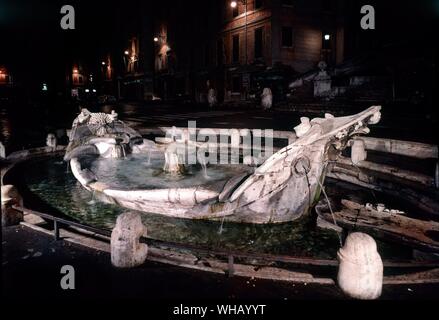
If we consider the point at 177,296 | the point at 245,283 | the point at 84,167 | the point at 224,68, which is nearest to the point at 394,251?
the point at 245,283

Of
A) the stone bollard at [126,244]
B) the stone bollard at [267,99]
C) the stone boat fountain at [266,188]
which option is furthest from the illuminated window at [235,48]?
the stone bollard at [126,244]

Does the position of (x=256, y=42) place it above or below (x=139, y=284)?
above

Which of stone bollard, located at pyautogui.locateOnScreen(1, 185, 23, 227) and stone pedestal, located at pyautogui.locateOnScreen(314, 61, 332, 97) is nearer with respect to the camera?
stone bollard, located at pyautogui.locateOnScreen(1, 185, 23, 227)

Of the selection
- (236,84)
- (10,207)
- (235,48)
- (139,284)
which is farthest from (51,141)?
(235,48)

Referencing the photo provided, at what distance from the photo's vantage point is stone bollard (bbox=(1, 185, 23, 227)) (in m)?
6.51

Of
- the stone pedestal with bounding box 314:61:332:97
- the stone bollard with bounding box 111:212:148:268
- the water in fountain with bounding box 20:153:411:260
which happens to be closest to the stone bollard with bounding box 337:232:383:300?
the water in fountain with bounding box 20:153:411:260

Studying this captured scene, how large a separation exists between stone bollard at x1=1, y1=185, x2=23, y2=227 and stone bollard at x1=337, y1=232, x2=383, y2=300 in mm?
6137

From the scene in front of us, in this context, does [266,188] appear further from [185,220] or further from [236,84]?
[236,84]

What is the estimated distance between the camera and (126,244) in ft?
16.3

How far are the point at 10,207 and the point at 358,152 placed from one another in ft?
32.0

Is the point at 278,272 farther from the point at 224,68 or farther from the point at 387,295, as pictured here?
the point at 224,68

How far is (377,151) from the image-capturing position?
12.5 m

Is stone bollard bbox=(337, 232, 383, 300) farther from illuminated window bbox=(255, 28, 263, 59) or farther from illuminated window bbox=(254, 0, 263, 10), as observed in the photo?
illuminated window bbox=(254, 0, 263, 10)
